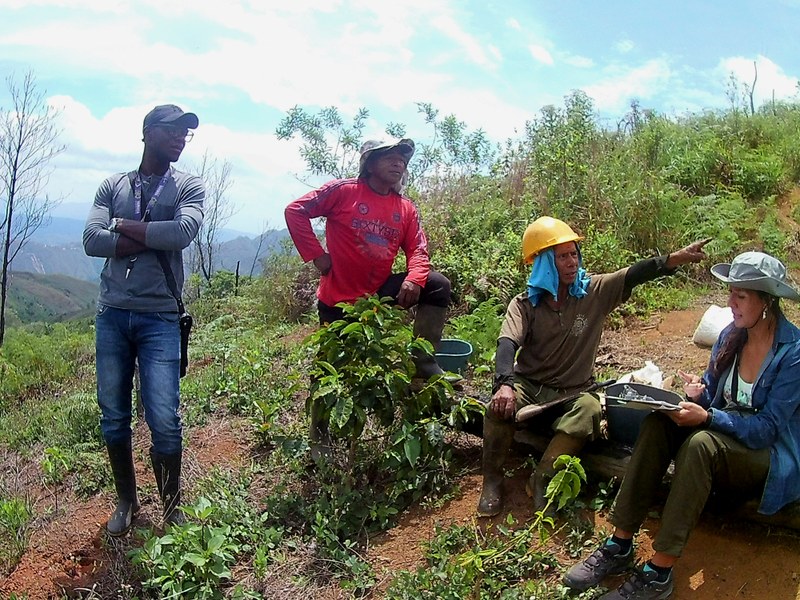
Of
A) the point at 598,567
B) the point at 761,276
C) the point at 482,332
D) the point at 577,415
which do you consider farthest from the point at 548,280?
the point at 482,332

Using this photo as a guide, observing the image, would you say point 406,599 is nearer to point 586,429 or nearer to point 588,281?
point 586,429

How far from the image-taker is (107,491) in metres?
4.28

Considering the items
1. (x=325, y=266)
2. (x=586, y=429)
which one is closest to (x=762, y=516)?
(x=586, y=429)

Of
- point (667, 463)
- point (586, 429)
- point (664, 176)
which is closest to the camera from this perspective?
point (667, 463)

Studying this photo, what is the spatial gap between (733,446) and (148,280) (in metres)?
2.69

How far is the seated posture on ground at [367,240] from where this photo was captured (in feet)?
12.5

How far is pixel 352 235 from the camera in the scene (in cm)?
381

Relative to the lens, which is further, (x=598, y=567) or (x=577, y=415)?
(x=577, y=415)

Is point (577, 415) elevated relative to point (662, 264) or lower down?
lower down

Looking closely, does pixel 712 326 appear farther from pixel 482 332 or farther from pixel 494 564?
pixel 494 564

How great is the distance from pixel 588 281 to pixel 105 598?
9.52 ft

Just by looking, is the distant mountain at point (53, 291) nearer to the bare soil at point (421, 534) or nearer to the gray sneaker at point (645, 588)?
the bare soil at point (421, 534)

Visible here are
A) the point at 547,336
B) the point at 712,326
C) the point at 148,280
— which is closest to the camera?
the point at 148,280

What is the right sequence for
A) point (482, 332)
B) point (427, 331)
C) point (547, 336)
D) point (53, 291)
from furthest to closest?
point (53, 291), point (482, 332), point (427, 331), point (547, 336)
